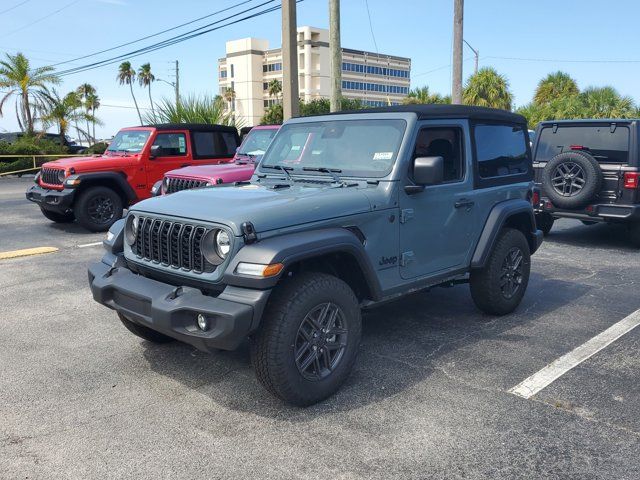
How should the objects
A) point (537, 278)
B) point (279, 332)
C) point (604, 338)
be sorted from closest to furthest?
point (279, 332) < point (604, 338) < point (537, 278)

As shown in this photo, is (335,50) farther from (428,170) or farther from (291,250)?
(291,250)

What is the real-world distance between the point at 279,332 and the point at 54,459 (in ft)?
4.54

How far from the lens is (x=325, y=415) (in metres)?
3.65

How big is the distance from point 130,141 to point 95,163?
42.1 inches

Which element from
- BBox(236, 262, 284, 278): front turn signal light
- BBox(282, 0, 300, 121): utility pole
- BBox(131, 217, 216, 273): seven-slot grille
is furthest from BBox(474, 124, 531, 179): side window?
BBox(282, 0, 300, 121): utility pole

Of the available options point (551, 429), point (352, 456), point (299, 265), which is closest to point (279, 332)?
point (299, 265)

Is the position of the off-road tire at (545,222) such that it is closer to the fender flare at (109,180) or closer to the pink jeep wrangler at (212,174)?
the pink jeep wrangler at (212,174)

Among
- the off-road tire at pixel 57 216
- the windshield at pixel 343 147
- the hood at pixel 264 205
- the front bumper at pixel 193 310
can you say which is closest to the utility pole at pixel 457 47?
the off-road tire at pixel 57 216

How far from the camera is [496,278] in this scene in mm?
5285

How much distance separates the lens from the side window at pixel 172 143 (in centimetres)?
1112

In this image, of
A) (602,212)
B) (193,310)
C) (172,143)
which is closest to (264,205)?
(193,310)

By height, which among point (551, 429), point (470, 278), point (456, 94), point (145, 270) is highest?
point (456, 94)

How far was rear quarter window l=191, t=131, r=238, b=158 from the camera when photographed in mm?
11516

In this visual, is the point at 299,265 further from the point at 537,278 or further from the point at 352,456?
the point at 537,278
